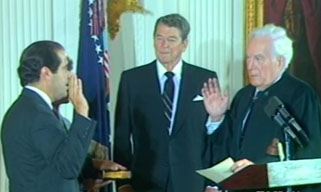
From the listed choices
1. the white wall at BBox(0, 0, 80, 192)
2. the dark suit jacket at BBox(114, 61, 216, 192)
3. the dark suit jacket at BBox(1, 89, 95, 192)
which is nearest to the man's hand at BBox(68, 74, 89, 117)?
the dark suit jacket at BBox(1, 89, 95, 192)

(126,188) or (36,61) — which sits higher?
(36,61)

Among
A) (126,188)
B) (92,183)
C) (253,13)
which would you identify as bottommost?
(126,188)

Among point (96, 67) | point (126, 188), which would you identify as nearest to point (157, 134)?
point (126, 188)

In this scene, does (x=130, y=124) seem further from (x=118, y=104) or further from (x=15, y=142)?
(x=15, y=142)

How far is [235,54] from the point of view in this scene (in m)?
5.57

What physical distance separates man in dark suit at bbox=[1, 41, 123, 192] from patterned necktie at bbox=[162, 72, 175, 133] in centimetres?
108

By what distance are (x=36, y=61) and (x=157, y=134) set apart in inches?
48.2

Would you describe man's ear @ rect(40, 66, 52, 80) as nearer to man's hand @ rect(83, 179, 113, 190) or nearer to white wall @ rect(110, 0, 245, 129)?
man's hand @ rect(83, 179, 113, 190)

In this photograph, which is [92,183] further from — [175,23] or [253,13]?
[253,13]

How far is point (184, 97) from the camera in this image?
4453 millimetres

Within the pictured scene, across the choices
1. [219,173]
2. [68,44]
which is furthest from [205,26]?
[219,173]

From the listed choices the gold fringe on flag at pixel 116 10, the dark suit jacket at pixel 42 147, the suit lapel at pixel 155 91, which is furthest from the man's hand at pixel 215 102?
the gold fringe on flag at pixel 116 10

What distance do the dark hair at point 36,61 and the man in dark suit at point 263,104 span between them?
0.89m

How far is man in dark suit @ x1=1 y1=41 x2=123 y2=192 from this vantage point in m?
3.25
